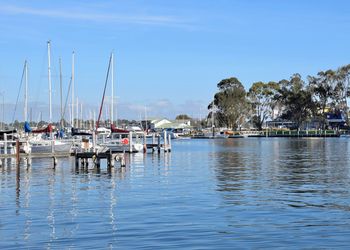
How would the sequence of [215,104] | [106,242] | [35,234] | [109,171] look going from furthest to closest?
[215,104] → [109,171] → [35,234] → [106,242]

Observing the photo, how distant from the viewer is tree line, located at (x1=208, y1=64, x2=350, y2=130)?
506 ft

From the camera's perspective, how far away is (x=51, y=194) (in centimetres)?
2925

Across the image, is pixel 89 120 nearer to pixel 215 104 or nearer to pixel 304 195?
pixel 215 104

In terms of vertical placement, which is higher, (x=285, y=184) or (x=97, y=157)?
(x=97, y=157)

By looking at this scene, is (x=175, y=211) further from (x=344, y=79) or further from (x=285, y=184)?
(x=344, y=79)

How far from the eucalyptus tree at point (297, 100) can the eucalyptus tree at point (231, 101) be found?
11208mm

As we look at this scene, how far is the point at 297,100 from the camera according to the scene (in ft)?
536

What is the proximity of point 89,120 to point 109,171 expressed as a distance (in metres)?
100

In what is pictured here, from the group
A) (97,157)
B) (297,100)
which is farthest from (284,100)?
(97,157)

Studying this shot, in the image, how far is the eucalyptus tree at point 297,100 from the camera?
161875 millimetres

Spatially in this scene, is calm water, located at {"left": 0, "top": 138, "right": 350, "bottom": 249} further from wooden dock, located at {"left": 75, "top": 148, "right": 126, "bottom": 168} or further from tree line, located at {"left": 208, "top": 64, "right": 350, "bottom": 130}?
tree line, located at {"left": 208, "top": 64, "right": 350, "bottom": 130}

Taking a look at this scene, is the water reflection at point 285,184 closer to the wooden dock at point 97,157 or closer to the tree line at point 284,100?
the wooden dock at point 97,157

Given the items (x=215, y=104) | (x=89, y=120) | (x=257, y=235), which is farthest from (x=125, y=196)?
(x=215, y=104)

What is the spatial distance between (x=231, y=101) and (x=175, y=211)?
14928 cm
